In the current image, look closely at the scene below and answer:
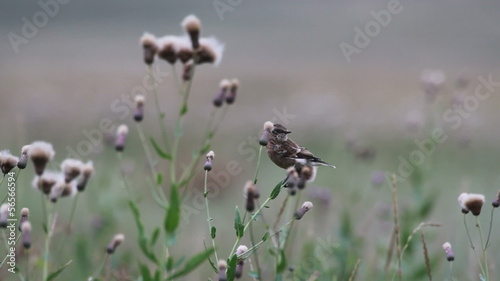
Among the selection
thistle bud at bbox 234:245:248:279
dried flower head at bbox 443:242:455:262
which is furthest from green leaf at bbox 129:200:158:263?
dried flower head at bbox 443:242:455:262

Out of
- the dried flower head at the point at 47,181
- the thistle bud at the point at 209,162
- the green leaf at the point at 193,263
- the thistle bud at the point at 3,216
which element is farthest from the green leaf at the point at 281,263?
the thistle bud at the point at 3,216

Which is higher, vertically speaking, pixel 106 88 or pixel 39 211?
pixel 106 88

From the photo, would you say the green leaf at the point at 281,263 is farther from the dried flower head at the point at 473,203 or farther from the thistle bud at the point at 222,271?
the dried flower head at the point at 473,203

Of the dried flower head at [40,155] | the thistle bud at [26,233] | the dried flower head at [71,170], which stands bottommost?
the thistle bud at [26,233]

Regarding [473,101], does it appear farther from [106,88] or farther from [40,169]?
[40,169]

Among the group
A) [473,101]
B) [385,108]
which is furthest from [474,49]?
[473,101]
